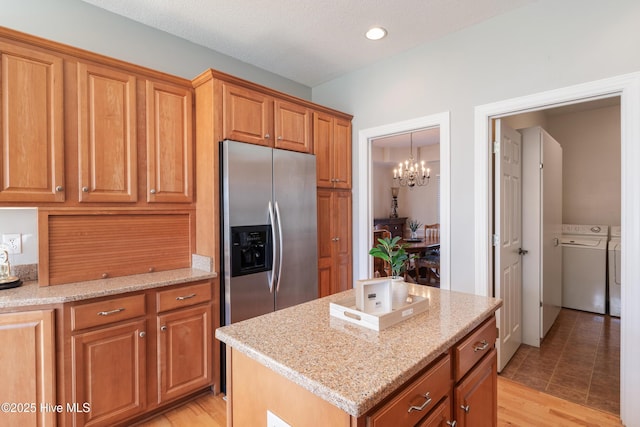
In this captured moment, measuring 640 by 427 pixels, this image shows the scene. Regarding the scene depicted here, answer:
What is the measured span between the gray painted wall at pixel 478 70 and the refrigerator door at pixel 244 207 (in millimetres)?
1232

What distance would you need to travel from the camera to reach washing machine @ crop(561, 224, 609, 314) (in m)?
3.94

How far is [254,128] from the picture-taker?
2.57m

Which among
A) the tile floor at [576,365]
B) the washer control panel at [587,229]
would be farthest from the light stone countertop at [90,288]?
the washer control panel at [587,229]

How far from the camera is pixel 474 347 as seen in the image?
4.46 feet

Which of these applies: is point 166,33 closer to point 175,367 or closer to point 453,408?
point 175,367

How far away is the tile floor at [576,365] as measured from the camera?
91.9 inches

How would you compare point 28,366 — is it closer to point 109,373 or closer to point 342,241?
point 109,373

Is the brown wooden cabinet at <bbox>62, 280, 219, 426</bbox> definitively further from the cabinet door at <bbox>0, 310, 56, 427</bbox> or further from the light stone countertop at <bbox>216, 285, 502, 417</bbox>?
the light stone countertop at <bbox>216, 285, 502, 417</bbox>

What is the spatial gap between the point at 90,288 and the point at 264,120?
1.66 meters

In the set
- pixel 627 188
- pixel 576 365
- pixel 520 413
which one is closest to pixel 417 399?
pixel 520 413

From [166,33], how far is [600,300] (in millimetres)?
5459

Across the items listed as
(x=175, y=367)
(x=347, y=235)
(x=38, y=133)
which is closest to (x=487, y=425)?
(x=175, y=367)

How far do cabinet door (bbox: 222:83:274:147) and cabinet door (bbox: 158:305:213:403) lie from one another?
1299mm

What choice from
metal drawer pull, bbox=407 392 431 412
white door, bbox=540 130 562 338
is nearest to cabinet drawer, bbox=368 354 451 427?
metal drawer pull, bbox=407 392 431 412
